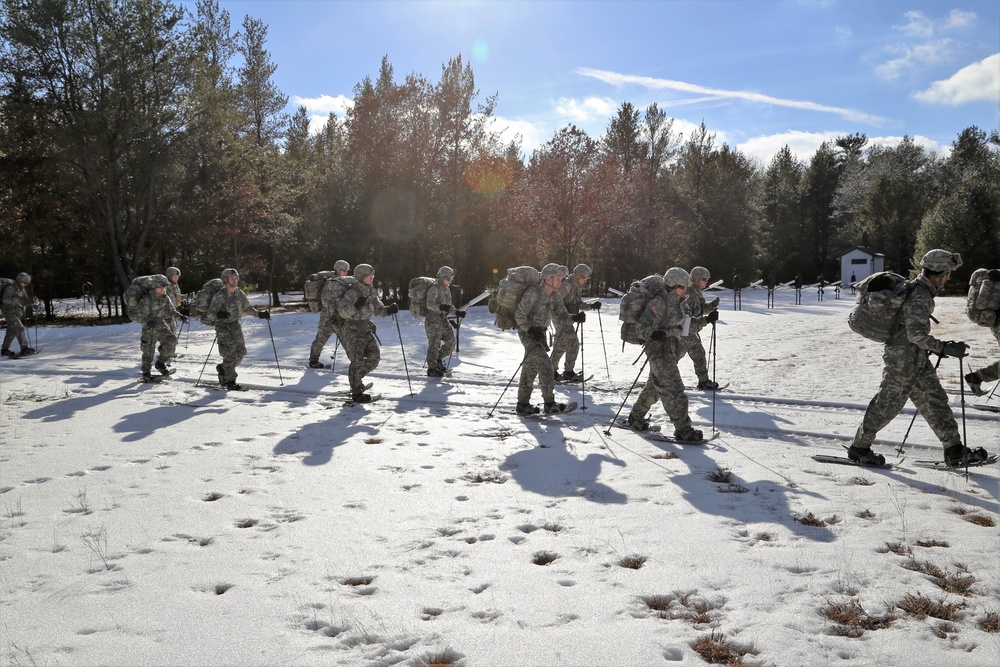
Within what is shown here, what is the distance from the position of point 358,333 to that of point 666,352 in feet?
16.6

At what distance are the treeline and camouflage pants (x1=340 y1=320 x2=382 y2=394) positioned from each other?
15534 millimetres

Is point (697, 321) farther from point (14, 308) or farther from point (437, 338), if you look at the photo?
point (14, 308)

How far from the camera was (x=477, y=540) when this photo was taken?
471 cm

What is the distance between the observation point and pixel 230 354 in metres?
11.4

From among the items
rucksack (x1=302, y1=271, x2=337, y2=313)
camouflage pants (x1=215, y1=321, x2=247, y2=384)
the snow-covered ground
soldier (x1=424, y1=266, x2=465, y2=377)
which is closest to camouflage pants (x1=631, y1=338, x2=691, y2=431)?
the snow-covered ground

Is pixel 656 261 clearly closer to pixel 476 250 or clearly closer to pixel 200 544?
pixel 476 250

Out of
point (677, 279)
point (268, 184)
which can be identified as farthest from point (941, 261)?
point (268, 184)

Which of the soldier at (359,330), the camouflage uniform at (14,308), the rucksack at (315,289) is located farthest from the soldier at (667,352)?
the camouflage uniform at (14,308)

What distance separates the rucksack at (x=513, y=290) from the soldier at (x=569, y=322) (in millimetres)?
1765

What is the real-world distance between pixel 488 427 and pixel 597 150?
102 ft

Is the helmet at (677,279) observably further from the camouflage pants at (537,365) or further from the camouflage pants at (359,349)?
the camouflage pants at (359,349)

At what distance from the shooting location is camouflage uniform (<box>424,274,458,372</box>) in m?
12.5

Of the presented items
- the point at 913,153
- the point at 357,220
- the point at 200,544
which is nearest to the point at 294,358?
the point at 200,544

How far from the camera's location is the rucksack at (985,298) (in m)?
8.64
